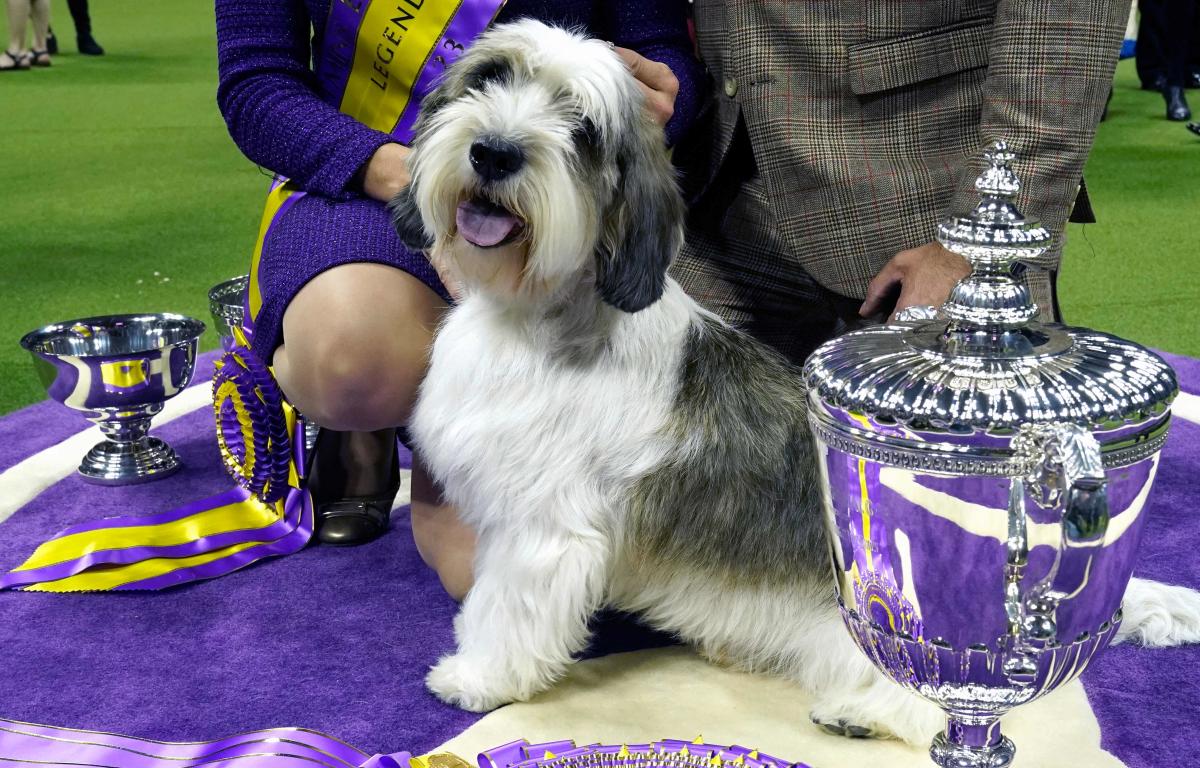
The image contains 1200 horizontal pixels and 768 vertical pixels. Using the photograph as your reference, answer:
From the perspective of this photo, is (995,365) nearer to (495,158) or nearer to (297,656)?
(495,158)

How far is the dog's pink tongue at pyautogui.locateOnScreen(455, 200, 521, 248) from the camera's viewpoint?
1.49 meters

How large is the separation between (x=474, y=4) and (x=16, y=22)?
26.0ft

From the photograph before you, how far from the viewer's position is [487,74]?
1.53 metres

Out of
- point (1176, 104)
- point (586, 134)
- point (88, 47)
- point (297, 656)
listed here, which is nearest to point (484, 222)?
point (586, 134)

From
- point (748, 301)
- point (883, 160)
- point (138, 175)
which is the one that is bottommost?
point (138, 175)

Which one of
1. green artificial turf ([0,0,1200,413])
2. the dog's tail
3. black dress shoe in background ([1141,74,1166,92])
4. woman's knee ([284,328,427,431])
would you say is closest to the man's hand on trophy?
the dog's tail

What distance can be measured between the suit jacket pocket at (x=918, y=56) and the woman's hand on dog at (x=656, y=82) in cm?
30

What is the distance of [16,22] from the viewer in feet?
28.5

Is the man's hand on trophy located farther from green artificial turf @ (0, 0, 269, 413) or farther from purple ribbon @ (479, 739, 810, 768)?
green artificial turf @ (0, 0, 269, 413)

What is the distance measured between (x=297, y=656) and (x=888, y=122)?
127cm

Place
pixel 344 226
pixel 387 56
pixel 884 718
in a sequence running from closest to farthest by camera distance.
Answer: pixel 884 718 < pixel 344 226 < pixel 387 56

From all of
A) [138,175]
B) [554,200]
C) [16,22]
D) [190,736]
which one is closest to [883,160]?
[554,200]

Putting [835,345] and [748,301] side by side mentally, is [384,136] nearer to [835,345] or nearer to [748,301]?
[748,301]

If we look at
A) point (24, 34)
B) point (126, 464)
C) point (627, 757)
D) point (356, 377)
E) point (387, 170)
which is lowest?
point (24, 34)
